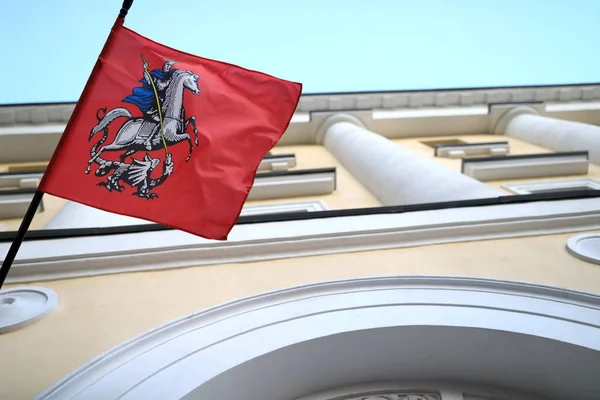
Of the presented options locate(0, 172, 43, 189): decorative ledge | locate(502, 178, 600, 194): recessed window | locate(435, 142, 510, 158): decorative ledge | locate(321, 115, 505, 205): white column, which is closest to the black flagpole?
locate(321, 115, 505, 205): white column

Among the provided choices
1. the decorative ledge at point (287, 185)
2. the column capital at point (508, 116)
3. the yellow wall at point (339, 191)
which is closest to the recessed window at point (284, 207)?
the yellow wall at point (339, 191)

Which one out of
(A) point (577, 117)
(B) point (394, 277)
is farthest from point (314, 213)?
(A) point (577, 117)

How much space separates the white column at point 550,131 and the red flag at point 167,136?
1070cm

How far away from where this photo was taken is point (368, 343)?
4.08m

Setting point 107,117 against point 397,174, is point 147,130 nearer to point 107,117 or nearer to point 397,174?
point 107,117

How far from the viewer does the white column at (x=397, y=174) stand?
7.58 meters

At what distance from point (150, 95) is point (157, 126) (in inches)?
10.1

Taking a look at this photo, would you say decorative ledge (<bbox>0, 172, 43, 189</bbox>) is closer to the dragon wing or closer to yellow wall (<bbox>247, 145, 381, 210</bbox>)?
yellow wall (<bbox>247, 145, 381, 210</bbox>)

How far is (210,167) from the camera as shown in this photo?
384 centimetres

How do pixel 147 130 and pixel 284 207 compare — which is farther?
pixel 284 207

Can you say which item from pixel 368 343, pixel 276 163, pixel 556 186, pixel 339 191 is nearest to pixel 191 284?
pixel 368 343

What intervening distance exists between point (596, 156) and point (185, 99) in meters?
11.3

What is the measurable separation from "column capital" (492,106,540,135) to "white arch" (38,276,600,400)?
13.0m

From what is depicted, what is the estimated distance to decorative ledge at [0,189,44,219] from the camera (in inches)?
367
